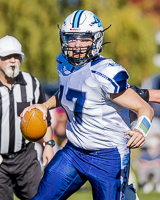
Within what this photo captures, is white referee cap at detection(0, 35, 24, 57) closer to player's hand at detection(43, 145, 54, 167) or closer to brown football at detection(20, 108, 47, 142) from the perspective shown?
player's hand at detection(43, 145, 54, 167)

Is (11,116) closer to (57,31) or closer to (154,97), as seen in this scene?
(154,97)

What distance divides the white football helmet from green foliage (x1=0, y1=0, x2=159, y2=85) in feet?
37.0

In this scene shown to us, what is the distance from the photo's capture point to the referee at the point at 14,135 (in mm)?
4469

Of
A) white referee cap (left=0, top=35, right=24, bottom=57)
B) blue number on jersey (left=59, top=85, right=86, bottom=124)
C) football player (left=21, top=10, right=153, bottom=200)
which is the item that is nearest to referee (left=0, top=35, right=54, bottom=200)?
white referee cap (left=0, top=35, right=24, bottom=57)

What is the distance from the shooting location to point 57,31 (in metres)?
15.4

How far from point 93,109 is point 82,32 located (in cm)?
58

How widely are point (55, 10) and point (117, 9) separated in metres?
2.67

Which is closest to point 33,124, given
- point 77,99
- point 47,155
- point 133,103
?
point 77,99

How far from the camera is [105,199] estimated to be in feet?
11.3

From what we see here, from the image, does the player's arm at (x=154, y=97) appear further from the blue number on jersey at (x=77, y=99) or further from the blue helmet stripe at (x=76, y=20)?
the blue helmet stripe at (x=76, y=20)

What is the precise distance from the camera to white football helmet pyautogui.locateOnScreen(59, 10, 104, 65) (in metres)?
3.48

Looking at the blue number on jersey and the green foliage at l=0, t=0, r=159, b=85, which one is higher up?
the blue number on jersey

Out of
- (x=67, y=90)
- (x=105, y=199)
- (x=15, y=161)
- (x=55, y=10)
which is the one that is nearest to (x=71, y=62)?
(x=67, y=90)

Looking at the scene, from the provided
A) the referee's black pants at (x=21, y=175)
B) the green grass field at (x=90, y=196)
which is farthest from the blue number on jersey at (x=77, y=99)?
Answer: the green grass field at (x=90, y=196)
